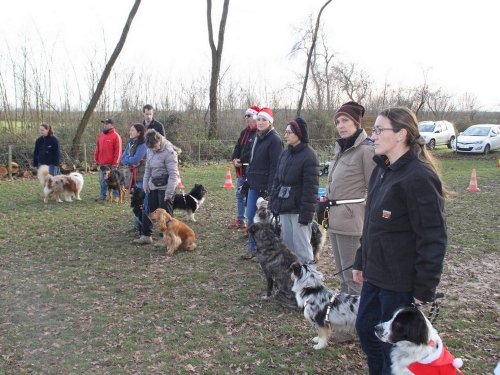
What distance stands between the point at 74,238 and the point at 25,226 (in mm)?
1463

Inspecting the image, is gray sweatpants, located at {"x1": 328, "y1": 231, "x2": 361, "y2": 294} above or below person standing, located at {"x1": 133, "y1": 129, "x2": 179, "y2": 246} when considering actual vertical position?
below

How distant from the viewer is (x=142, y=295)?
5.34 meters

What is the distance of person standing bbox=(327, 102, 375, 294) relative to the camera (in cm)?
376

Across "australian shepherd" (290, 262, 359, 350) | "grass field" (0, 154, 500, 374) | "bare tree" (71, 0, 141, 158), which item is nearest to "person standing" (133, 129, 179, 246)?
"grass field" (0, 154, 500, 374)

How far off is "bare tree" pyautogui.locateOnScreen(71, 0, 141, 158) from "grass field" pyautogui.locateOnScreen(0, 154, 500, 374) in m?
8.28

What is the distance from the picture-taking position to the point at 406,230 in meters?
2.45

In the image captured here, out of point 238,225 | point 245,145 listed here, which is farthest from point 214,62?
point 245,145

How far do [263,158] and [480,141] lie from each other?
20.4m

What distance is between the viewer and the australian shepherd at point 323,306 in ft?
12.8

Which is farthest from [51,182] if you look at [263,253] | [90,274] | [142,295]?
[263,253]

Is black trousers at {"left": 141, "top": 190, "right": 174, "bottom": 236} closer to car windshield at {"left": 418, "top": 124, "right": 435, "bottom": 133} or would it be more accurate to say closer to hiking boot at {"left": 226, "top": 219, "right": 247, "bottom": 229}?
hiking boot at {"left": 226, "top": 219, "right": 247, "bottom": 229}

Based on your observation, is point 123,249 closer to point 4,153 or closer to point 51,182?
point 51,182

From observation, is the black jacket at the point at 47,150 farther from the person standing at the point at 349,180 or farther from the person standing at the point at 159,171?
the person standing at the point at 349,180

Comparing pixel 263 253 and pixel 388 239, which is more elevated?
pixel 388 239
